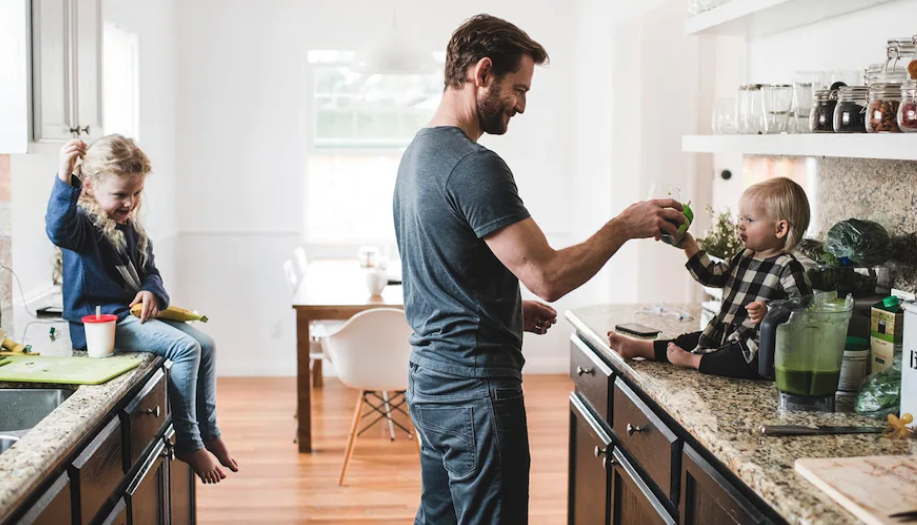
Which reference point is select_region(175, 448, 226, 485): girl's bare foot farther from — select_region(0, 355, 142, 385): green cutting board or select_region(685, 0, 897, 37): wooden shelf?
select_region(685, 0, 897, 37): wooden shelf

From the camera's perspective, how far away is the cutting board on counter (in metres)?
1.43

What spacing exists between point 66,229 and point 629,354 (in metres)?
1.54

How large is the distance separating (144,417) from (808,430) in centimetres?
162

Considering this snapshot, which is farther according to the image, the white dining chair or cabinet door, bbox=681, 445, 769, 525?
the white dining chair

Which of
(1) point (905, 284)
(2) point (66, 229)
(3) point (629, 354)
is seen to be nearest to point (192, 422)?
(2) point (66, 229)

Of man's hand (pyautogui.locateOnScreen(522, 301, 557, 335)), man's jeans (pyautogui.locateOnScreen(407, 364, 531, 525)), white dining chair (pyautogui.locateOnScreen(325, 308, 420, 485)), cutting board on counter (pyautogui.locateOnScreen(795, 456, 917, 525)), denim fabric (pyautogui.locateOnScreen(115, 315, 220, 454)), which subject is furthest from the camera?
white dining chair (pyautogui.locateOnScreen(325, 308, 420, 485))

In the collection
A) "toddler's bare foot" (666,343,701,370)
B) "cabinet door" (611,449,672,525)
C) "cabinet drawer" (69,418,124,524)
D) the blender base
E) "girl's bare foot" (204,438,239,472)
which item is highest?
"toddler's bare foot" (666,343,701,370)

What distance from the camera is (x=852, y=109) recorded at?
85.4 inches

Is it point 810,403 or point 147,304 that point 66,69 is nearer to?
point 147,304

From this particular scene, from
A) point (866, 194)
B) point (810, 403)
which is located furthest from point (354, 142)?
point (810, 403)

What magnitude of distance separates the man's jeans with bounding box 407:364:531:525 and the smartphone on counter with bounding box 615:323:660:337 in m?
0.68

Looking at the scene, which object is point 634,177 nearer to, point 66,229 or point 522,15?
point 522,15

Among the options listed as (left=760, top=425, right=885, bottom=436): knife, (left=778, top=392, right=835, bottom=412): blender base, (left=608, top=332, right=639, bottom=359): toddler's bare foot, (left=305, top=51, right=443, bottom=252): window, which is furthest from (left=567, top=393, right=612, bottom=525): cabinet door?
(left=305, top=51, right=443, bottom=252): window

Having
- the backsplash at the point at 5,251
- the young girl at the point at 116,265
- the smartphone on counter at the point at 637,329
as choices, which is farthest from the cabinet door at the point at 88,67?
the smartphone on counter at the point at 637,329
